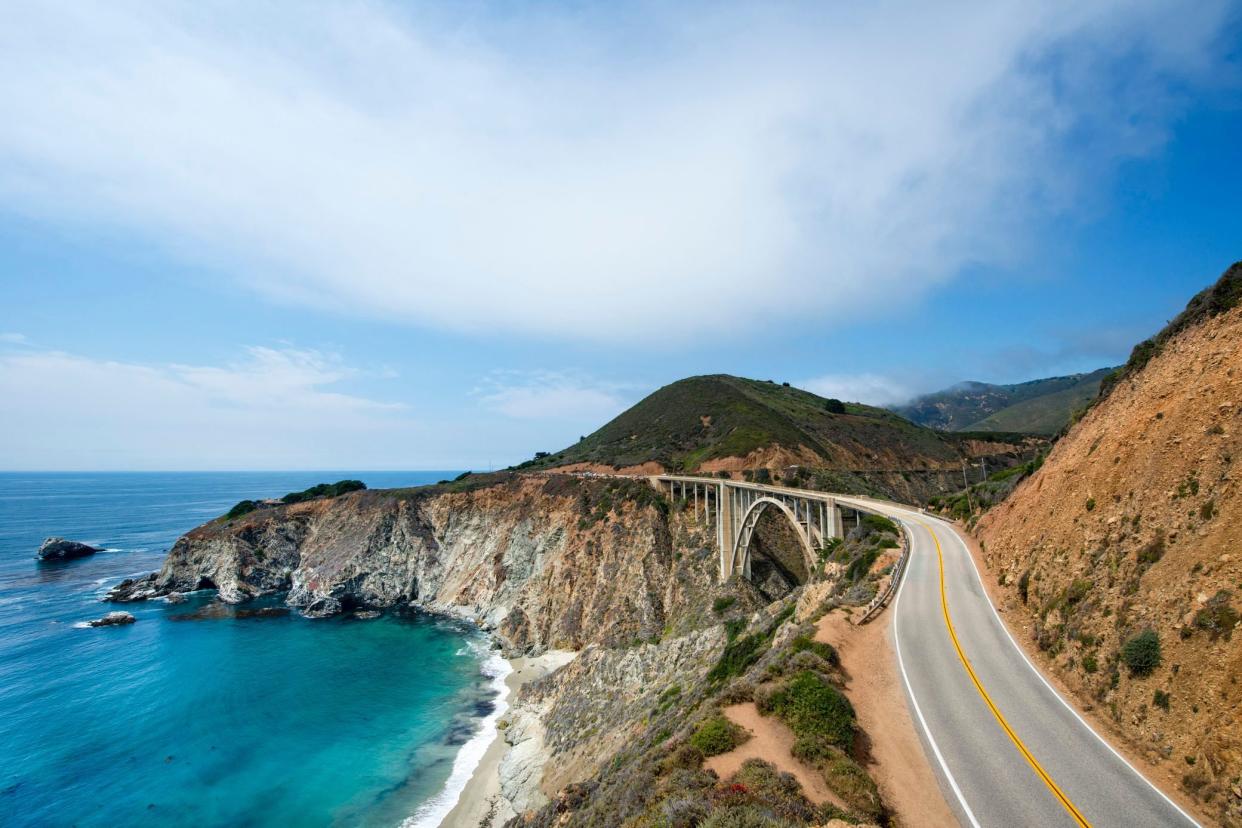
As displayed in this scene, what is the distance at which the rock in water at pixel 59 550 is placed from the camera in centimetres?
9581

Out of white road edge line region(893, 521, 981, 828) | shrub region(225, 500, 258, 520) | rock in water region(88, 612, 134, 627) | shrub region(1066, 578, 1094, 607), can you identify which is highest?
shrub region(1066, 578, 1094, 607)

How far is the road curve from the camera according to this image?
35.9 feet

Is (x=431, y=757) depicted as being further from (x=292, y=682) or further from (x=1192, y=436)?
(x=1192, y=436)

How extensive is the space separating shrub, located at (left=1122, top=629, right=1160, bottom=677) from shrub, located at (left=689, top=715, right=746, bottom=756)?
1083 cm

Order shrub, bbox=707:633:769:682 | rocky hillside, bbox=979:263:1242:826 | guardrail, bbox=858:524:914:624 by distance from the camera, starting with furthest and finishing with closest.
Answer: shrub, bbox=707:633:769:682
guardrail, bbox=858:524:914:624
rocky hillside, bbox=979:263:1242:826

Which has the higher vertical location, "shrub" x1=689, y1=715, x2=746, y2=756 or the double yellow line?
the double yellow line

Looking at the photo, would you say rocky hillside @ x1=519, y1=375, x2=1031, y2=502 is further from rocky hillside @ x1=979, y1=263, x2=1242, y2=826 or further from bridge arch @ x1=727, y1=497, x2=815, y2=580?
rocky hillside @ x1=979, y1=263, x2=1242, y2=826

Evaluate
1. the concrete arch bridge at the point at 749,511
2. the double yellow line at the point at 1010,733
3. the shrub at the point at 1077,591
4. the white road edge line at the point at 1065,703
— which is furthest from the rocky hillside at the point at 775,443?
the shrub at the point at 1077,591

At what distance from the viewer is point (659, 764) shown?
1430cm

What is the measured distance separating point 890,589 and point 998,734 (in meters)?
9.48

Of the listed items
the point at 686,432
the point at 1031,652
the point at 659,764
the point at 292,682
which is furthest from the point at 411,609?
the point at 1031,652

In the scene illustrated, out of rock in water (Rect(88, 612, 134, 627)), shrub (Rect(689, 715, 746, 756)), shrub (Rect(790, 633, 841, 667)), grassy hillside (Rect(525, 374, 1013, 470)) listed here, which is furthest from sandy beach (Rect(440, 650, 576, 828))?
rock in water (Rect(88, 612, 134, 627))

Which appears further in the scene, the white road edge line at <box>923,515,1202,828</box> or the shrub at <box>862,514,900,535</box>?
the shrub at <box>862,514,900,535</box>

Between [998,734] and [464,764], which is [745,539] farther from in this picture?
[998,734]
